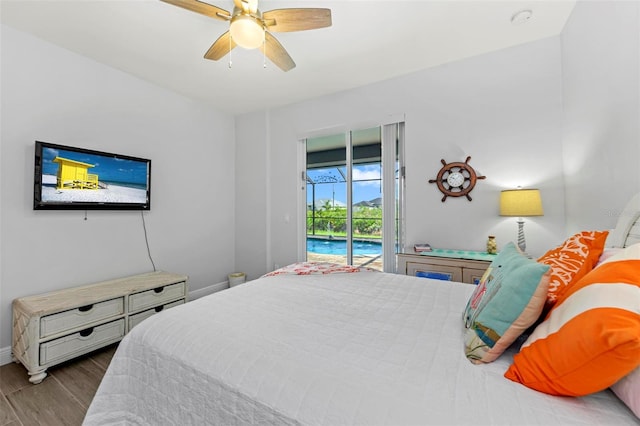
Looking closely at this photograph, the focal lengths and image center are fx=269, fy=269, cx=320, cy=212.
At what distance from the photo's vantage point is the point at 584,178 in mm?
1936

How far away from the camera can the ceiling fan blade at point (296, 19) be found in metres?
1.62

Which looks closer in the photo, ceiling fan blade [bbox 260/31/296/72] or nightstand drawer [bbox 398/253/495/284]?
ceiling fan blade [bbox 260/31/296/72]

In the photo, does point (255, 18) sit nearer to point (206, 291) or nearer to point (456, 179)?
point (456, 179)

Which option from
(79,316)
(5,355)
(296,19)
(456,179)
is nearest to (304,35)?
(296,19)

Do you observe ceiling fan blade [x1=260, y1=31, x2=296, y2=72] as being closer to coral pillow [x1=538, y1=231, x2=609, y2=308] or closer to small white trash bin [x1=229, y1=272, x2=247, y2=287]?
coral pillow [x1=538, y1=231, x2=609, y2=308]

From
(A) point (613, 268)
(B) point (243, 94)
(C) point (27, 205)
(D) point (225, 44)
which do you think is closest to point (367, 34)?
(D) point (225, 44)

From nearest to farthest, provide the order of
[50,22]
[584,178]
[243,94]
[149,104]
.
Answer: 1. [584,178]
2. [50,22]
3. [149,104]
4. [243,94]

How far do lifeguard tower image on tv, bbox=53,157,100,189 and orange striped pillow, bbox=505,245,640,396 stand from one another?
325 centimetres

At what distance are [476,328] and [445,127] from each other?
2362 millimetres

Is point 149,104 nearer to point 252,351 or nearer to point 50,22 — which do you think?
point 50,22

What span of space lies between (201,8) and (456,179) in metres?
2.53

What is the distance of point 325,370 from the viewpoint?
0.84m

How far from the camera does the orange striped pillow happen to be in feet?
1.97

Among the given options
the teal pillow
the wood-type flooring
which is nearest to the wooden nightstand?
the teal pillow
